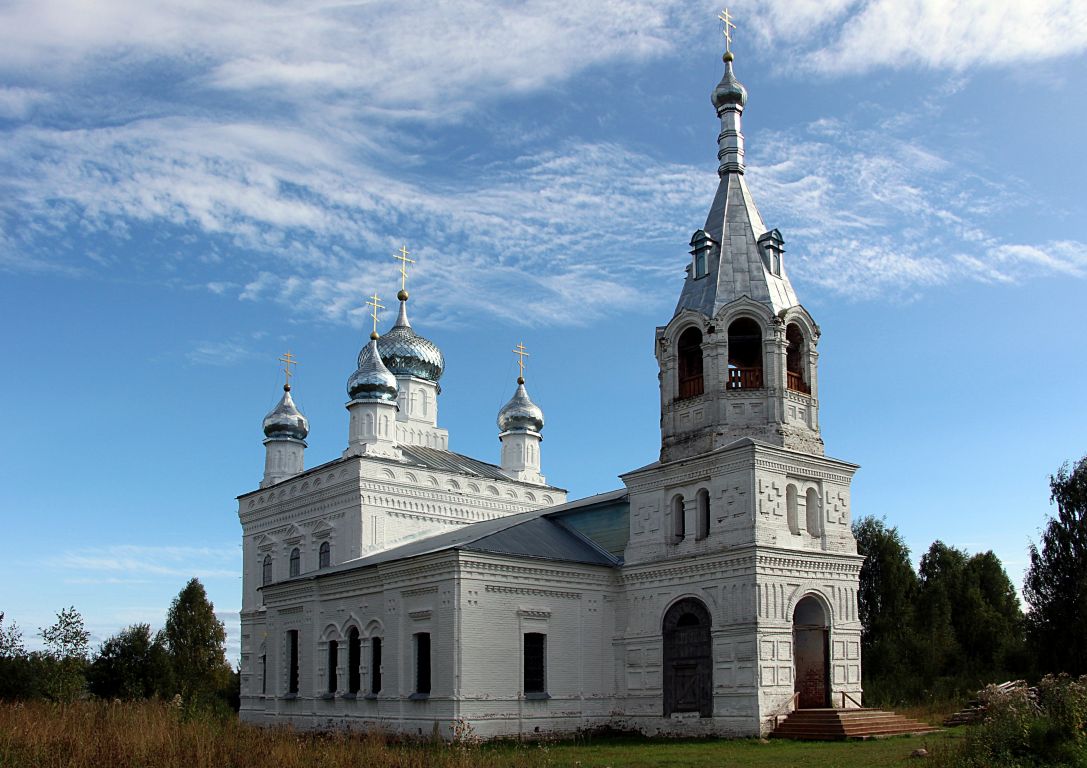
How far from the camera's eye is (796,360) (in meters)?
23.2

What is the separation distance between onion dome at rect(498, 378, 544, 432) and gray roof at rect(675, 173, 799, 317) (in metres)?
12.9

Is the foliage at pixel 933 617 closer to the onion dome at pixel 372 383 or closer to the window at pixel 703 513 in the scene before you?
the window at pixel 703 513

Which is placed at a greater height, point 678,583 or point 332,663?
point 678,583

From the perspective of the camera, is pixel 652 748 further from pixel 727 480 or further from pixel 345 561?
Answer: pixel 345 561

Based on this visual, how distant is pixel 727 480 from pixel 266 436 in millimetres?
18915

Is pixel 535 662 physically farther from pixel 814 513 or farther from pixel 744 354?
pixel 744 354

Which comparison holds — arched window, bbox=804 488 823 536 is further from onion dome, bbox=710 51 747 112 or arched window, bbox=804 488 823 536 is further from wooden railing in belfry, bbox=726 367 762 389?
onion dome, bbox=710 51 747 112

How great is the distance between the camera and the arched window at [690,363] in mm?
23156

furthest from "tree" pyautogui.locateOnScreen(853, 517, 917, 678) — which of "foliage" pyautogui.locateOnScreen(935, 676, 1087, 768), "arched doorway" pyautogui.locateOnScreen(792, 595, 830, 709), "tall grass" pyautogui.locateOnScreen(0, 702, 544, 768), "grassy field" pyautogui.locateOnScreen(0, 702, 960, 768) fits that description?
"tall grass" pyautogui.locateOnScreen(0, 702, 544, 768)

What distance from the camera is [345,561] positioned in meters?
29.7

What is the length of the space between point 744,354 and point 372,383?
1223cm

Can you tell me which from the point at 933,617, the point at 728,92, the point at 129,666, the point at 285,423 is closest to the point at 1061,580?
the point at 933,617

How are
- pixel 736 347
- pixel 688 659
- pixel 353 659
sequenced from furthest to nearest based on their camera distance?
pixel 353 659
pixel 736 347
pixel 688 659

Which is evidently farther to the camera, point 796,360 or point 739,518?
point 796,360
